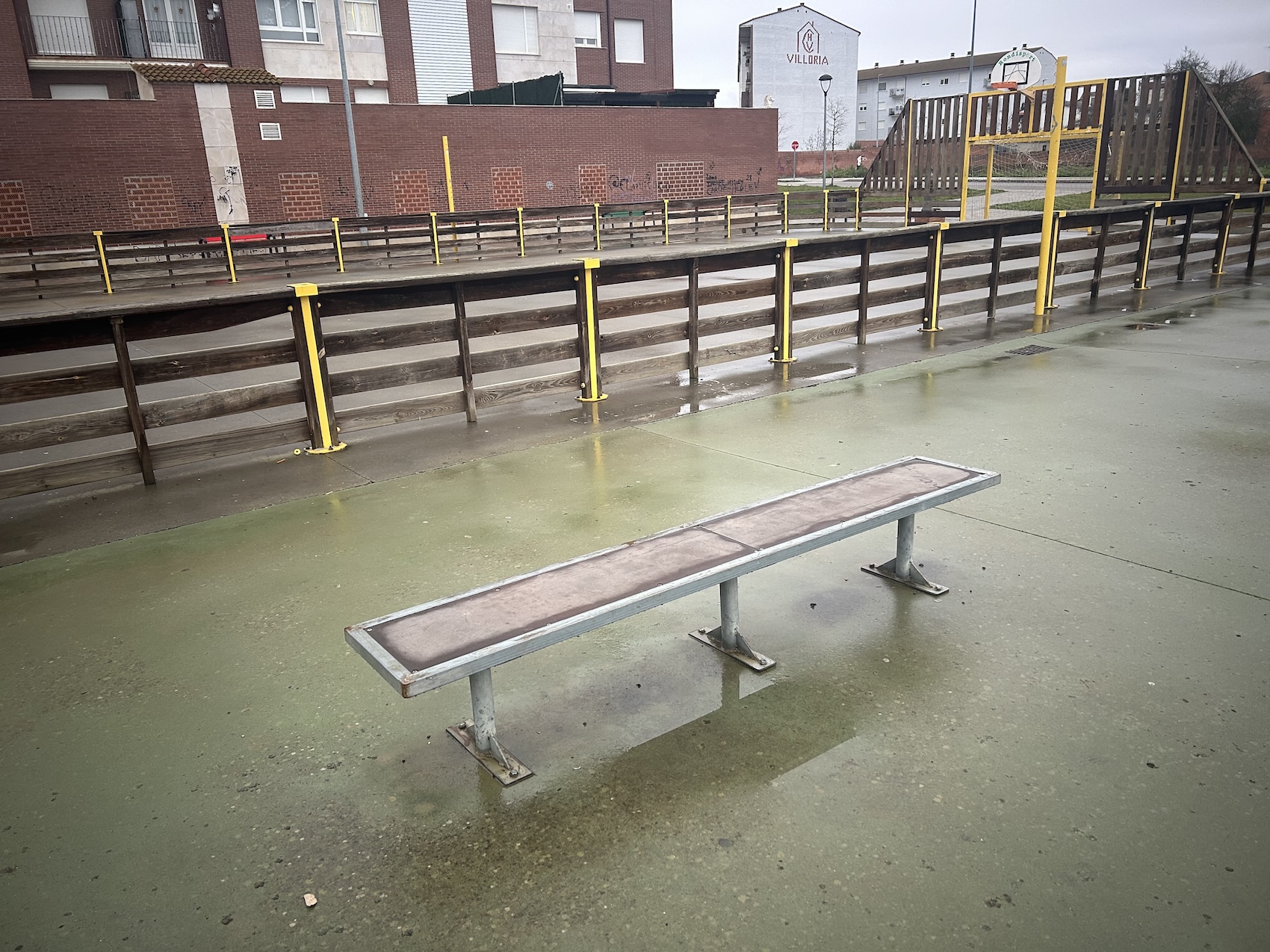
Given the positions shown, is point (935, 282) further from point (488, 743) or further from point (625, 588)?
point (488, 743)

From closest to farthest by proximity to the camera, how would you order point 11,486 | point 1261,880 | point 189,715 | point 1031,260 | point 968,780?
point 1261,880 < point 968,780 < point 189,715 < point 11,486 < point 1031,260

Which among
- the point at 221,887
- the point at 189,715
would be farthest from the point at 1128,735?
the point at 189,715

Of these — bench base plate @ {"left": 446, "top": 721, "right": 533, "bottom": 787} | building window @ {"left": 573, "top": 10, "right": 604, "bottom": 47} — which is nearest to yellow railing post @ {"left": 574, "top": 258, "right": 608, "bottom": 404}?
bench base plate @ {"left": 446, "top": 721, "right": 533, "bottom": 787}

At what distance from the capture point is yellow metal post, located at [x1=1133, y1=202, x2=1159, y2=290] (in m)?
13.4

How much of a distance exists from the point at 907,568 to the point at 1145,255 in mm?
12028

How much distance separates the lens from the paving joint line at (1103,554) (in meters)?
4.25

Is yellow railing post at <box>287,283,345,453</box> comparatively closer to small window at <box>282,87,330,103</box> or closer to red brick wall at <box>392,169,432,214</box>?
red brick wall at <box>392,169,432,214</box>

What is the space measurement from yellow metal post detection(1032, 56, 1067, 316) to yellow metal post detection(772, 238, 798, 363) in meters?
3.53

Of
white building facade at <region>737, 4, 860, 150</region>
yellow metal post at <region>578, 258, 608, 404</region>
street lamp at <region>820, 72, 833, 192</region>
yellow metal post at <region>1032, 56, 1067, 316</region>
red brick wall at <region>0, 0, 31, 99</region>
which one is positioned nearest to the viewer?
yellow metal post at <region>578, 258, 608, 404</region>

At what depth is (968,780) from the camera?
3020mm

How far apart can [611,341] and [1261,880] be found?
669 cm

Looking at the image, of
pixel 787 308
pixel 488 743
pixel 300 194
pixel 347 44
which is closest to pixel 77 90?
pixel 300 194

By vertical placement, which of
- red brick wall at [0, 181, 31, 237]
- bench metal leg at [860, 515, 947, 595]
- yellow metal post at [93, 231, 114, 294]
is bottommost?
bench metal leg at [860, 515, 947, 595]

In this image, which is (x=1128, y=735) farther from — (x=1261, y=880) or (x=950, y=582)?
(x=950, y=582)
